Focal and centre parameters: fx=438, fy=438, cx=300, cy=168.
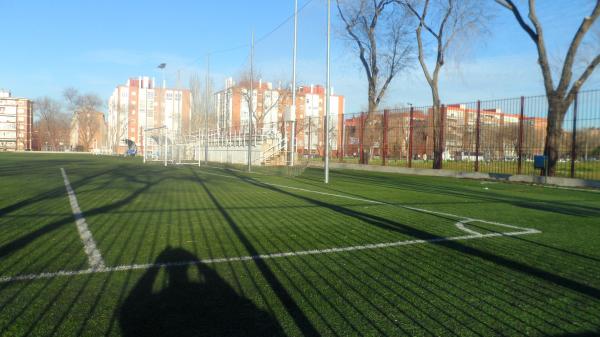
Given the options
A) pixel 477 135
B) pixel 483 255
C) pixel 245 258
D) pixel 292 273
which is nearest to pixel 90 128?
pixel 477 135

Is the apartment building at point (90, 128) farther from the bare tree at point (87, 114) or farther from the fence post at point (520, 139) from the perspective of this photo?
the fence post at point (520, 139)

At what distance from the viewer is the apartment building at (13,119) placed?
114 m

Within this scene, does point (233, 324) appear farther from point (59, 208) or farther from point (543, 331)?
point (59, 208)

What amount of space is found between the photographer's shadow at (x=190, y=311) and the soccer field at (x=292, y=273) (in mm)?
12

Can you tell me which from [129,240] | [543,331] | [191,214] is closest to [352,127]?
[191,214]

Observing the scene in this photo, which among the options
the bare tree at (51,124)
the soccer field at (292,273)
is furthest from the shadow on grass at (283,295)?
the bare tree at (51,124)

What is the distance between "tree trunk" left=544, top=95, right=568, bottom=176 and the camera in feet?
53.6

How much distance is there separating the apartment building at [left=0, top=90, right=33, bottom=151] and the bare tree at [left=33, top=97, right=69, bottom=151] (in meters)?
9.17

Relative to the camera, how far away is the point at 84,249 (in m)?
4.61

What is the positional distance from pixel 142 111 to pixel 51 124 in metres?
20.6

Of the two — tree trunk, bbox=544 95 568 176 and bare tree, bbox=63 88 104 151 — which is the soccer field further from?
bare tree, bbox=63 88 104 151

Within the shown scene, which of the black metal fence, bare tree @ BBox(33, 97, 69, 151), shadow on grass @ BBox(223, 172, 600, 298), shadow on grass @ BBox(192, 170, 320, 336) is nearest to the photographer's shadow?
shadow on grass @ BBox(192, 170, 320, 336)

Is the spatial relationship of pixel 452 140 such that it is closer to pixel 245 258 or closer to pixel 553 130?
pixel 553 130

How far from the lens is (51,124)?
104 meters
